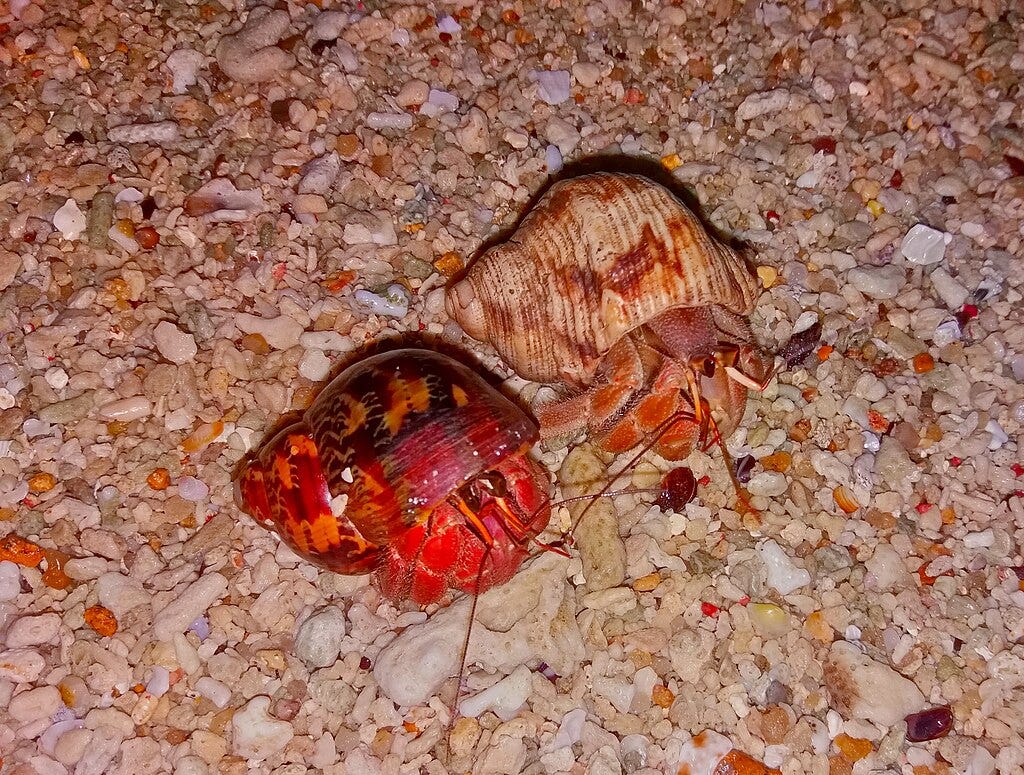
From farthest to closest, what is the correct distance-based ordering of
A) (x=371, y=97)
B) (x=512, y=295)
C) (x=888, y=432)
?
(x=371, y=97) → (x=888, y=432) → (x=512, y=295)

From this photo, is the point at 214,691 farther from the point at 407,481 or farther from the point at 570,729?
the point at 570,729

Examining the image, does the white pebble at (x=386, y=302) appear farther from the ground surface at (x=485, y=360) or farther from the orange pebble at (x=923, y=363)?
the orange pebble at (x=923, y=363)

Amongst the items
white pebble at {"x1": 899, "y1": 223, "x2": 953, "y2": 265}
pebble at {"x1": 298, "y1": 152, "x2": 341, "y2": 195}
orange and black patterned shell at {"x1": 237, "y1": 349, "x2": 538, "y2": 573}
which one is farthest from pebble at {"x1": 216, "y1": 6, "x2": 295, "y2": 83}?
white pebble at {"x1": 899, "y1": 223, "x2": 953, "y2": 265}

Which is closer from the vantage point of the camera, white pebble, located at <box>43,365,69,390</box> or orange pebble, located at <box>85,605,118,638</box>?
orange pebble, located at <box>85,605,118,638</box>

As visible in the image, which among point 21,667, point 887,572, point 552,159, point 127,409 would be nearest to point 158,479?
point 127,409

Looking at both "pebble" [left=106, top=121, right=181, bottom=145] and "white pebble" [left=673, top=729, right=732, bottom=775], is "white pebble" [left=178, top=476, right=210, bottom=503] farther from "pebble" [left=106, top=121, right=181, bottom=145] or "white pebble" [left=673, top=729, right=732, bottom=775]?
"white pebble" [left=673, top=729, right=732, bottom=775]

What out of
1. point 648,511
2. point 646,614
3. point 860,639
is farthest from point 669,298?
point 860,639

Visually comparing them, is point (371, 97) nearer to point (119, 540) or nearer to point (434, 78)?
point (434, 78)
